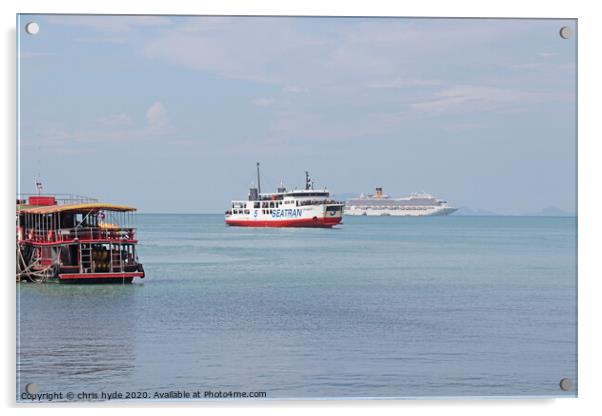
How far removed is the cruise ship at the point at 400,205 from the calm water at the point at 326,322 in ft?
1.16

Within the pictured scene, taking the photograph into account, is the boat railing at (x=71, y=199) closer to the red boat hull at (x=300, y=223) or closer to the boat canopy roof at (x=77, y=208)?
the boat canopy roof at (x=77, y=208)

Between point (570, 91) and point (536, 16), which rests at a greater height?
point (536, 16)

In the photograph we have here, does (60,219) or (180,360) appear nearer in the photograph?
(180,360)

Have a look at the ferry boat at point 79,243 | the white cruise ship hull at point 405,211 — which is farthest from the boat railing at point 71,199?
the white cruise ship hull at point 405,211

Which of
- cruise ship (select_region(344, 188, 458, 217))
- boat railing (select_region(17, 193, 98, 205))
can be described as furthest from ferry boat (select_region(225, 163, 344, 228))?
boat railing (select_region(17, 193, 98, 205))

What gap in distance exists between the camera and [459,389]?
8.05 meters

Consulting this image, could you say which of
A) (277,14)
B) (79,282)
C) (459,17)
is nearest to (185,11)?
(277,14)

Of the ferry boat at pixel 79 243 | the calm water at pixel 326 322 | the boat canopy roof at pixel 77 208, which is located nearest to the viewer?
the calm water at pixel 326 322

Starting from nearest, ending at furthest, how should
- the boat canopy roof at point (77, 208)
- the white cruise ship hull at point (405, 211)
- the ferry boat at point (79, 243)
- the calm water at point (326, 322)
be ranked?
the calm water at point (326, 322), the boat canopy roof at point (77, 208), the ferry boat at point (79, 243), the white cruise ship hull at point (405, 211)

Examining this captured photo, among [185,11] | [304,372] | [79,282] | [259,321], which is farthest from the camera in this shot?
[79,282]

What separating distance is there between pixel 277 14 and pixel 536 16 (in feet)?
6.55

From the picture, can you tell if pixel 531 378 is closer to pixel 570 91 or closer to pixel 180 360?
pixel 570 91

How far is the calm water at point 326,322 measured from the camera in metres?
8.12

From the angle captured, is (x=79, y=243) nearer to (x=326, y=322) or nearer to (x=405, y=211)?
(x=326, y=322)
